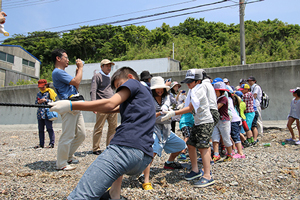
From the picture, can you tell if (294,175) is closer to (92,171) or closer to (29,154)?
(92,171)

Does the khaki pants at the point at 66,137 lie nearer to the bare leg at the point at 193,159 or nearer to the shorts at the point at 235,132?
the bare leg at the point at 193,159

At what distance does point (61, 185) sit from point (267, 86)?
757 cm

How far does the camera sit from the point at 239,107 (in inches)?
232

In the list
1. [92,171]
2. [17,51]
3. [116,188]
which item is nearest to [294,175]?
[116,188]

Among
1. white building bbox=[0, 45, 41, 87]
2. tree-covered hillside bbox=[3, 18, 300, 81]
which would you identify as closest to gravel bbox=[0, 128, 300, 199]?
tree-covered hillside bbox=[3, 18, 300, 81]

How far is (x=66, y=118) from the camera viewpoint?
3.91 metres

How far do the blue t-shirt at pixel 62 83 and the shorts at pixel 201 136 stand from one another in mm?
2318

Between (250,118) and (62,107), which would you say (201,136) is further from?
(250,118)

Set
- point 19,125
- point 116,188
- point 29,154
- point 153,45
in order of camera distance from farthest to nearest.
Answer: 1. point 153,45
2. point 19,125
3. point 29,154
4. point 116,188

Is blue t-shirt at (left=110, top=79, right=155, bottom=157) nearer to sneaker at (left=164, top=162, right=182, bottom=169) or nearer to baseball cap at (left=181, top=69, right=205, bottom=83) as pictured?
baseball cap at (left=181, top=69, right=205, bottom=83)

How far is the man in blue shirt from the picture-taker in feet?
12.7

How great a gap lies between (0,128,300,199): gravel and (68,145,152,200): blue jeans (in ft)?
3.79

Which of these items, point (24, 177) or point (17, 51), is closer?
point (24, 177)

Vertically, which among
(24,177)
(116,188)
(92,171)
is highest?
(92,171)
